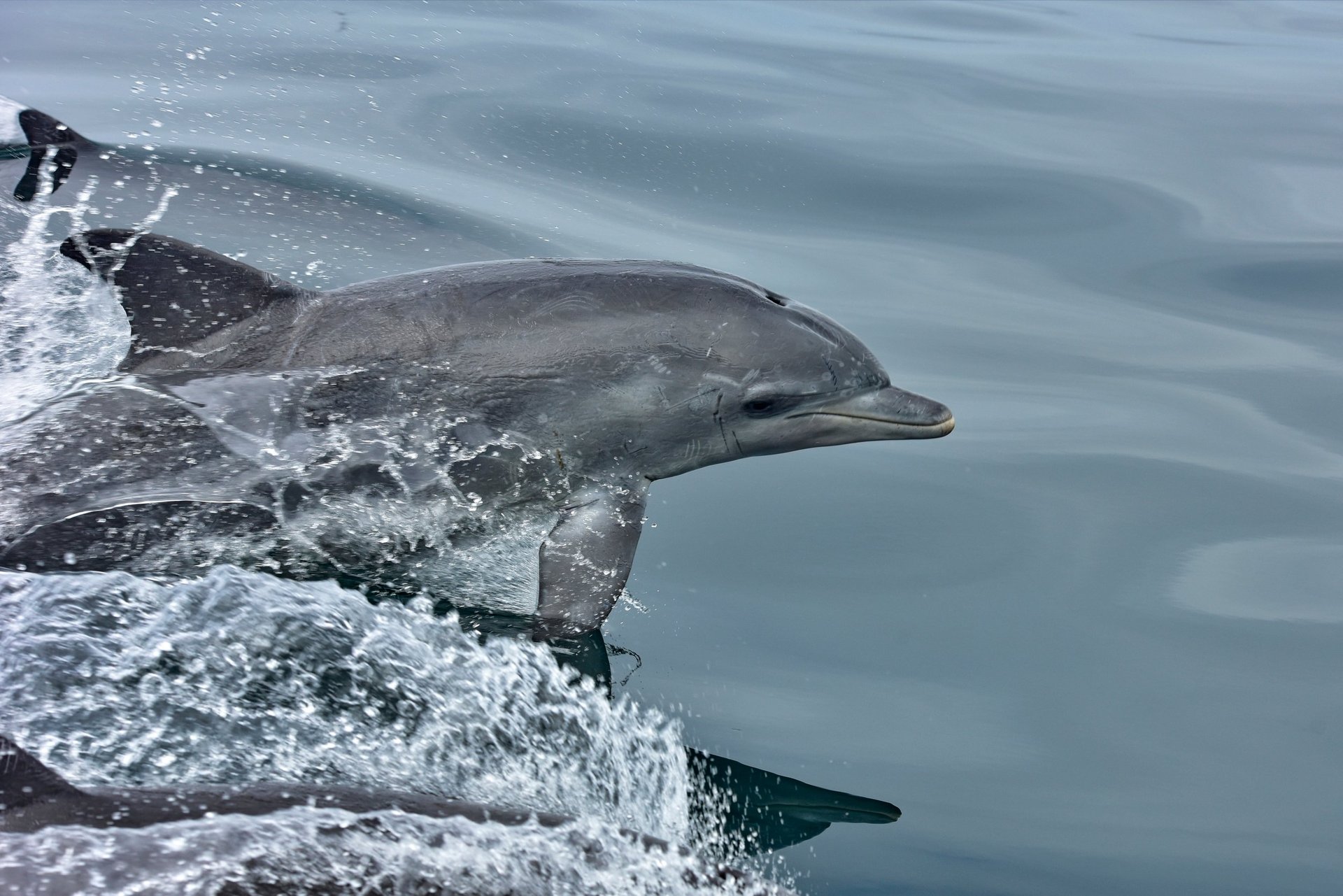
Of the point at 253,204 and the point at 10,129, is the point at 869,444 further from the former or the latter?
the point at 10,129

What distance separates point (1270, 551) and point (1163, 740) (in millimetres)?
1609

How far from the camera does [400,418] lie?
4.87 m

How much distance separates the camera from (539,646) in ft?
15.0

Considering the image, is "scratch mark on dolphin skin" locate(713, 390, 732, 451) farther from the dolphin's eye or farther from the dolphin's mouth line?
the dolphin's mouth line

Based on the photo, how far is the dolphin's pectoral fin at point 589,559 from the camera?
4688 mm

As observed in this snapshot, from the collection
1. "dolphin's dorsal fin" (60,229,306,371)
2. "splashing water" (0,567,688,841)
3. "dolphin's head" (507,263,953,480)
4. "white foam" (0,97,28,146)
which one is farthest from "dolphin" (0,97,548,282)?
"splashing water" (0,567,688,841)

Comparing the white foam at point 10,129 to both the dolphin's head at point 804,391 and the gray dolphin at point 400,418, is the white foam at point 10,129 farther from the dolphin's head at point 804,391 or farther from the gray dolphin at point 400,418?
the dolphin's head at point 804,391

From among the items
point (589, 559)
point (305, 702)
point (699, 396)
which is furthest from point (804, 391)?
point (305, 702)

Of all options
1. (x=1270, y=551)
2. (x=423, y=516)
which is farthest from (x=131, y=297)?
(x=1270, y=551)

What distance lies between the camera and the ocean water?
4.04 metres

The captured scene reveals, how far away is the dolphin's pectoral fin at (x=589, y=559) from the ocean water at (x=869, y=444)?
23 centimetres

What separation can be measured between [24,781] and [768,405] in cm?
327

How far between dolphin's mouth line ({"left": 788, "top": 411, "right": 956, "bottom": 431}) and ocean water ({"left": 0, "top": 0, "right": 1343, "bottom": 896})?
550 millimetres

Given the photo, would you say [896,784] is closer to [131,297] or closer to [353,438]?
[353,438]
